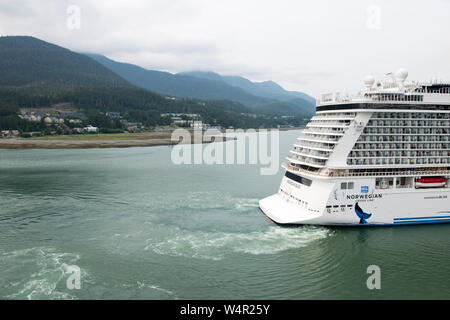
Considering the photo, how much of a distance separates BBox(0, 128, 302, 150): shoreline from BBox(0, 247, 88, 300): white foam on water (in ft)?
189

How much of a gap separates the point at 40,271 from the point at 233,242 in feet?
28.4

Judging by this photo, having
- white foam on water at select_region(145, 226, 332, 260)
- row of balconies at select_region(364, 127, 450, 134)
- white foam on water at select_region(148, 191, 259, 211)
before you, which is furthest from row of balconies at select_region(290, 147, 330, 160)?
white foam on water at select_region(148, 191, 259, 211)

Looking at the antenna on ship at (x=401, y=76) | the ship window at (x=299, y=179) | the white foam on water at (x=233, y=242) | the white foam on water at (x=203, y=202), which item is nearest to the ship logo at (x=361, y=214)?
the white foam on water at (x=233, y=242)

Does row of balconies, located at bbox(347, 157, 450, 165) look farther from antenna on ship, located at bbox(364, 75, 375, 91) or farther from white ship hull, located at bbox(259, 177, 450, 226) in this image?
antenna on ship, located at bbox(364, 75, 375, 91)

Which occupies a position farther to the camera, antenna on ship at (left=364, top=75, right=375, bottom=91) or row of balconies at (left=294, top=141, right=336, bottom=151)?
antenna on ship at (left=364, top=75, right=375, bottom=91)

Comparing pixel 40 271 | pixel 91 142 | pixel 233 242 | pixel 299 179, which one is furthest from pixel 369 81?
pixel 91 142

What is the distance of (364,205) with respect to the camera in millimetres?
20094

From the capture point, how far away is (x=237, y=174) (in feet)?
128

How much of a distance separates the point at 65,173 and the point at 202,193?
18848 millimetres

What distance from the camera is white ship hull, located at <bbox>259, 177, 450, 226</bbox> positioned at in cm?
1977

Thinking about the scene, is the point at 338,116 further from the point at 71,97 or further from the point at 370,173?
the point at 71,97

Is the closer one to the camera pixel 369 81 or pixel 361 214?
pixel 361 214
